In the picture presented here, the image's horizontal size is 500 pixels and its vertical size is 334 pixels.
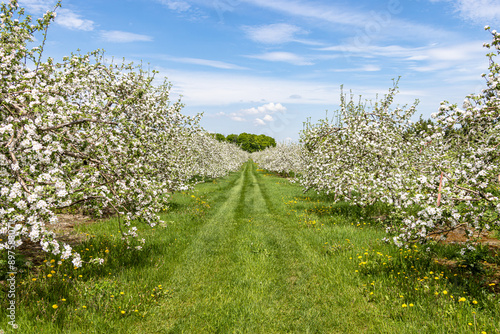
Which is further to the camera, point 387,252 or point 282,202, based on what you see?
point 282,202

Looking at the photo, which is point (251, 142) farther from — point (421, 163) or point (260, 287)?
point (260, 287)

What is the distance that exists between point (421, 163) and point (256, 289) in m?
8.82

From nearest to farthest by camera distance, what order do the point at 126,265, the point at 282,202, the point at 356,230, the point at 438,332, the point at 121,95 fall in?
the point at 438,332 < the point at 126,265 < the point at 356,230 < the point at 121,95 < the point at 282,202

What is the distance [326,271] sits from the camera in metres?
7.65

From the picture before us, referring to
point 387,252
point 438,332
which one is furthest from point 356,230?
point 438,332

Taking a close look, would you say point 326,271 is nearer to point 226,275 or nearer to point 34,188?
point 226,275

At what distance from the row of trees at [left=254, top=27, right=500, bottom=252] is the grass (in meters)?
1.08

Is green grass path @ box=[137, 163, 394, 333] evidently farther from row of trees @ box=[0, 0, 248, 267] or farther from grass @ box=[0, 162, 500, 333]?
row of trees @ box=[0, 0, 248, 267]

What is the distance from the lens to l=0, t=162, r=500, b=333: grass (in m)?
5.30

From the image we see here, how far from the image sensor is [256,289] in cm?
682

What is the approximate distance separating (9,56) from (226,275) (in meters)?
7.58

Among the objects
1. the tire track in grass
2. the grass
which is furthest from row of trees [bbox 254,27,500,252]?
the tire track in grass

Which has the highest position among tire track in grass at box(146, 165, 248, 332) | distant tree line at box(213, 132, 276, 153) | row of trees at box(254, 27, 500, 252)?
distant tree line at box(213, 132, 276, 153)

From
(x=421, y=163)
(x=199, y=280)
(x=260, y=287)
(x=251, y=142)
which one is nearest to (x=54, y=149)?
(x=199, y=280)
